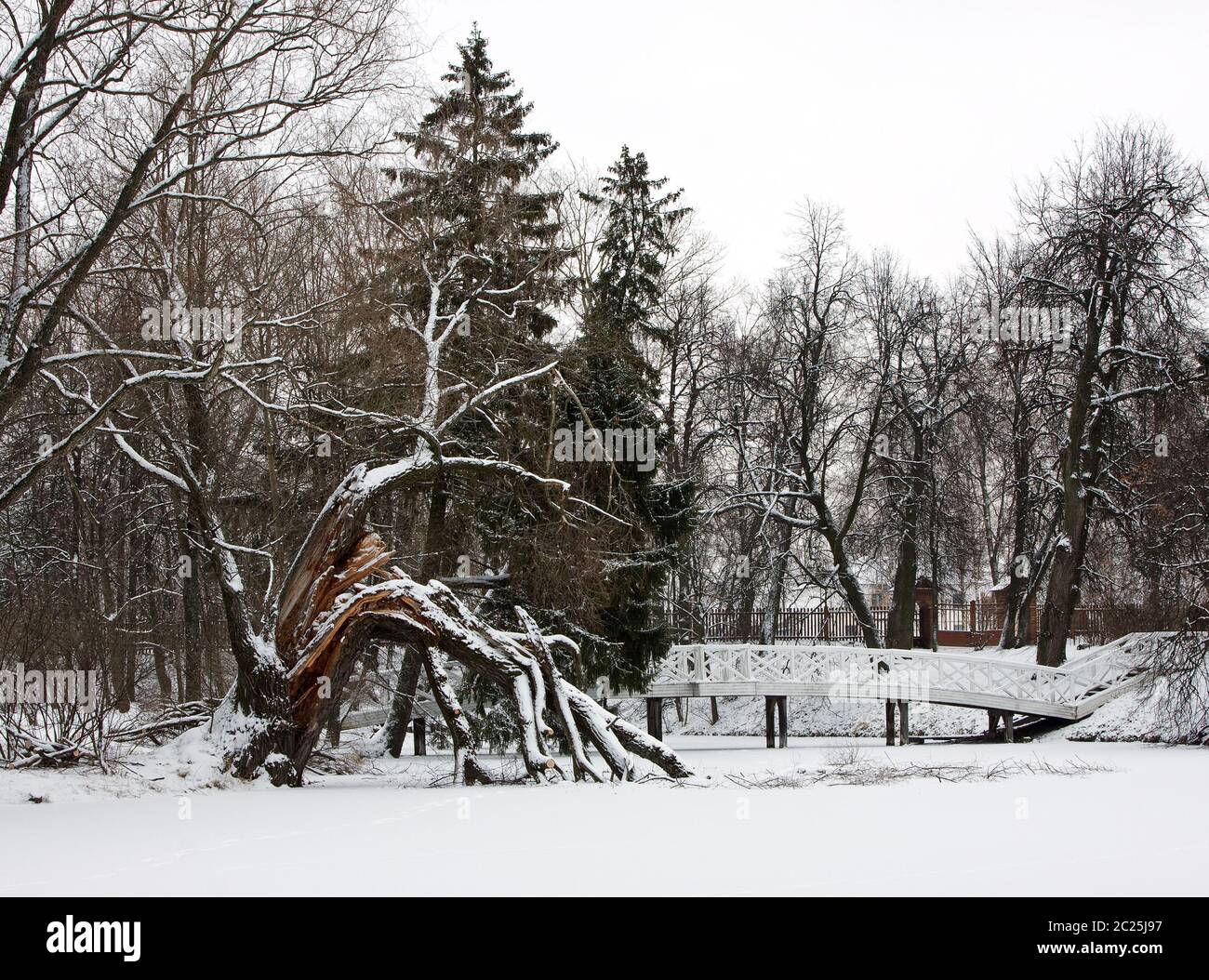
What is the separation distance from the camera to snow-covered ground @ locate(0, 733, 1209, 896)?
7844mm

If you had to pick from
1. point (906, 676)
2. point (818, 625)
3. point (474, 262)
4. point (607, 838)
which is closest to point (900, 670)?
point (906, 676)

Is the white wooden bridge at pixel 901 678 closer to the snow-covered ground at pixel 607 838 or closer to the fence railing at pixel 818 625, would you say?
the fence railing at pixel 818 625

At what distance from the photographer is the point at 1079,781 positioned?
15.0 m

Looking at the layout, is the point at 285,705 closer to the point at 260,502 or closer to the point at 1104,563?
the point at 260,502

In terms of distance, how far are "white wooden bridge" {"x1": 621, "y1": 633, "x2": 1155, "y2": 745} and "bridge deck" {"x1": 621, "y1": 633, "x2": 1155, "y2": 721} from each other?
0.06ft

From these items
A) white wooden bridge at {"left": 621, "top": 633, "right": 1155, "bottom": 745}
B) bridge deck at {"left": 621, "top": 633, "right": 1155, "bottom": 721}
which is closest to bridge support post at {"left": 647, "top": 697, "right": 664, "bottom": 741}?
white wooden bridge at {"left": 621, "top": 633, "right": 1155, "bottom": 745}

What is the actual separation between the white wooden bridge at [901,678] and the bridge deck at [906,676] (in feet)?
0.06

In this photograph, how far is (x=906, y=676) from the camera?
2736cm

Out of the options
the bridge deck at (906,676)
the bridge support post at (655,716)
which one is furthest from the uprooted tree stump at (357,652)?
the bridge support post at (655,716)

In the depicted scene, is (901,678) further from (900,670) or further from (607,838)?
(607,838)

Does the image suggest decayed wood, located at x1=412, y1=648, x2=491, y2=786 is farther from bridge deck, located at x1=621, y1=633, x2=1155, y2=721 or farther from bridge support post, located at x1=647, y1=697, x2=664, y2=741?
bridge support post, located at x1=647, y1=697, x2=664, y2=741

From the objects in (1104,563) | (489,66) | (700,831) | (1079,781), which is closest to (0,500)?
(700,831)

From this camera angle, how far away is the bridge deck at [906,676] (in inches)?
1051
